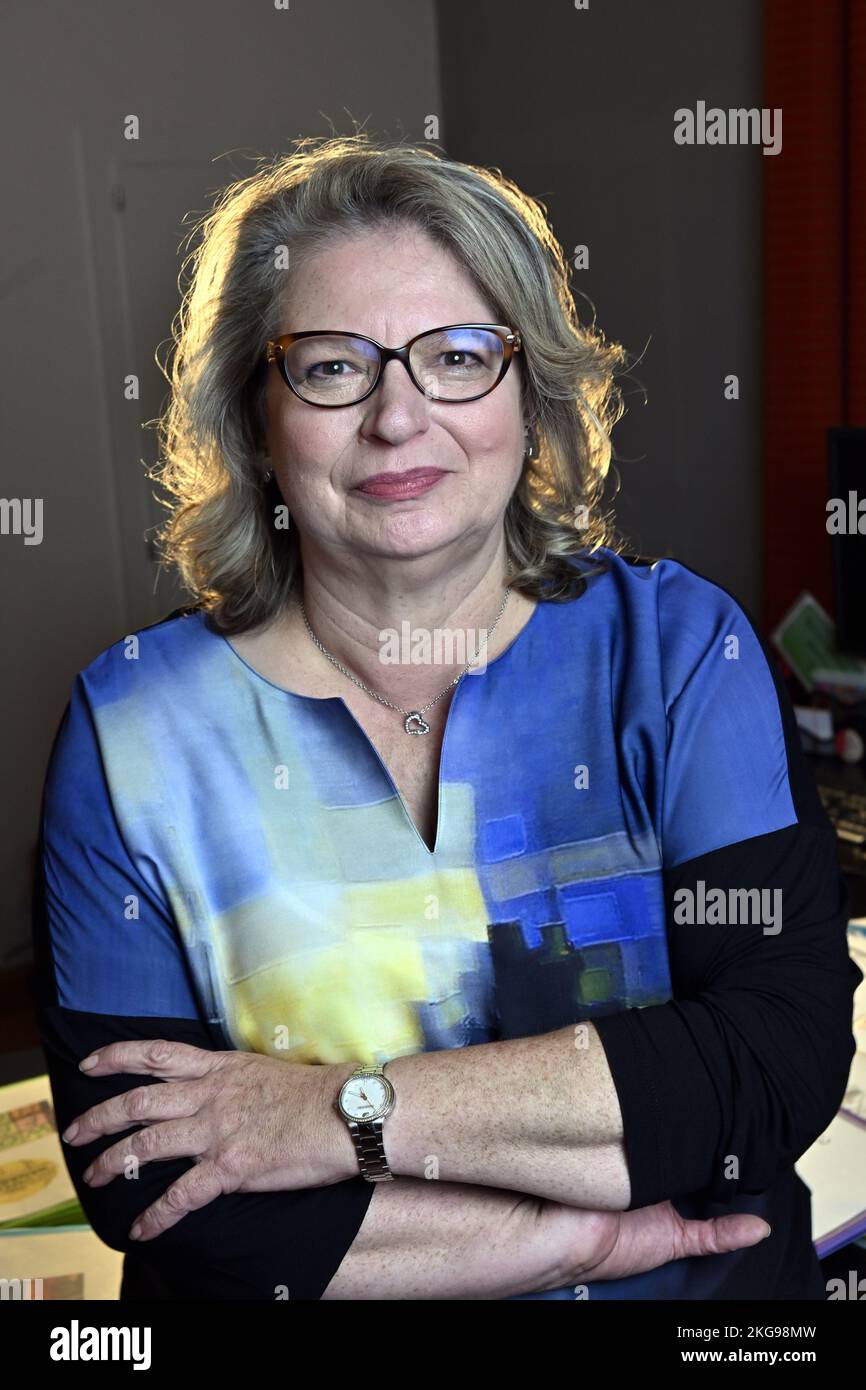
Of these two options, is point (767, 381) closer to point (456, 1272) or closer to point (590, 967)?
point (590, 967)

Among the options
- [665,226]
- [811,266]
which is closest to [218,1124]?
[811,266]

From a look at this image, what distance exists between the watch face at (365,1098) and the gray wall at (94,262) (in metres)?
3.37

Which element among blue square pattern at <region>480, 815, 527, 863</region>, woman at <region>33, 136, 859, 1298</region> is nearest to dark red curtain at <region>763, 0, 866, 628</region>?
woman at <region>33, 136, 859, 1298</region>

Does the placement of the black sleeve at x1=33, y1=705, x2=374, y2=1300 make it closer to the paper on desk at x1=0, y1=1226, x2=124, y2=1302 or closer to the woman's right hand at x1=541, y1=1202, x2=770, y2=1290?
the paper on desk at x1=0, y1=1226, x2=124, y2=1302

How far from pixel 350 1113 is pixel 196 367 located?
786 mm

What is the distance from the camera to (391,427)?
120cm

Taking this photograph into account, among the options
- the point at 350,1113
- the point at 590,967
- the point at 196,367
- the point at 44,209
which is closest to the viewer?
the point at 350,1113

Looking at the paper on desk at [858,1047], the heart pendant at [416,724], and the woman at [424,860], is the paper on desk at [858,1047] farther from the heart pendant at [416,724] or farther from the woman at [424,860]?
the heart pendant at [416,724]

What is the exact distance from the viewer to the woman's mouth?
121cm

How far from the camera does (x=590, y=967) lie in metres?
1.24

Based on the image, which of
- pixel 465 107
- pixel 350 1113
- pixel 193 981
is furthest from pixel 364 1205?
pixel 465 107

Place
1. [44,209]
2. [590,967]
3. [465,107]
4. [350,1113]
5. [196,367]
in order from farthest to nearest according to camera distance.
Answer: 1. [465,107]
2. [44,209]
3. [196,367]
4. [590,967]
5. [350,1113]

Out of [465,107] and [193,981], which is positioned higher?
[465,107]

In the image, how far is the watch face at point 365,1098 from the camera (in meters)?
1.06
